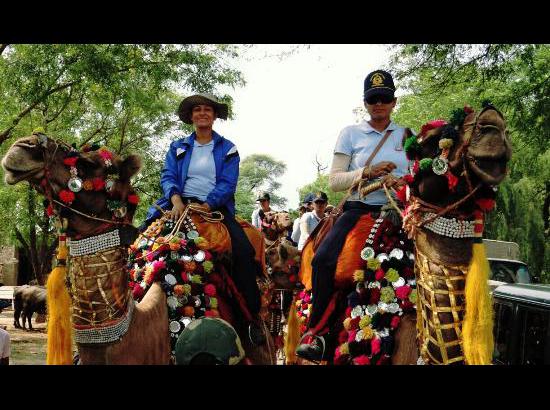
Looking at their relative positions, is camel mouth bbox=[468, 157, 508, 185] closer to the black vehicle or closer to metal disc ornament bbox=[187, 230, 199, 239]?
metal disc ornament bbox=[187, 230, 199, 239]

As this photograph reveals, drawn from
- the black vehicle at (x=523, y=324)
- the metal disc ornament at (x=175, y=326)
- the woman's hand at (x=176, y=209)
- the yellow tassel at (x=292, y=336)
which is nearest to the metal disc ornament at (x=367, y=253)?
the metal disc ornament at (x=175, y=326)

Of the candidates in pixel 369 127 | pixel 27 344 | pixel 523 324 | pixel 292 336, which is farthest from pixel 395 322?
pixel 27 344

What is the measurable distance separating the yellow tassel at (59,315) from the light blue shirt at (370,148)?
2.45 m

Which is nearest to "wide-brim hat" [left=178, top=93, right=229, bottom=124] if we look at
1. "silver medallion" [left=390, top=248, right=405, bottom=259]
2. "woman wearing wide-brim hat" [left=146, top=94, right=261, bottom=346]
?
"woman wearing wide-brim hat" [left=146, top=94, right=261, bottom=346]

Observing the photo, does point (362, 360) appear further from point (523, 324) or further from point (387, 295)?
point (523, 324)

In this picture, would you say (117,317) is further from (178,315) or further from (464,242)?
(464,242)

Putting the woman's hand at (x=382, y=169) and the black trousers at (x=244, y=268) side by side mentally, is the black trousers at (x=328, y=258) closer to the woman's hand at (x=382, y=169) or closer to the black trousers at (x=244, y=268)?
the woman's hand at (x=382, y=169)

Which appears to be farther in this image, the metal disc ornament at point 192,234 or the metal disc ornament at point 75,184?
the metal disc ornament at point 192,234

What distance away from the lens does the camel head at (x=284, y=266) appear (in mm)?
11117

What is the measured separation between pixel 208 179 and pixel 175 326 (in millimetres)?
1637

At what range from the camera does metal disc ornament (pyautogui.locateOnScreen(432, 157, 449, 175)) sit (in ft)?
14.8

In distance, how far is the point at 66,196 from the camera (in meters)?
5.04
